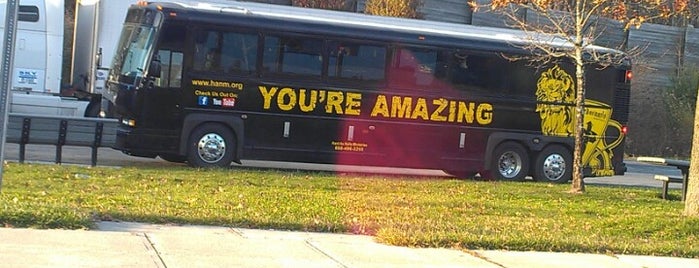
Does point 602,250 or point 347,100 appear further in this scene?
point 347,100

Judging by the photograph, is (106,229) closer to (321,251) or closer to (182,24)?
(321,251)

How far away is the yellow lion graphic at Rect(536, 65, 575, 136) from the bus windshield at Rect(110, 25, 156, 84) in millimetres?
7586

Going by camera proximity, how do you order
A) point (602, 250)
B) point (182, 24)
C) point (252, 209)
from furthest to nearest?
point (182, 24), point (252, 209), point (602, 250)

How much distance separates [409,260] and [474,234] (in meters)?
1.75

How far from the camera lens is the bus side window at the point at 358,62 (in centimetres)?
1759

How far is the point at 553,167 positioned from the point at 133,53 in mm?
8508

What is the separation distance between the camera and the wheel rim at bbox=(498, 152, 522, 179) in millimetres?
19047

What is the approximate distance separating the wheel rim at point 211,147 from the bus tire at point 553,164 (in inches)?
251

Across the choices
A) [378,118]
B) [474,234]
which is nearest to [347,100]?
[378,118]

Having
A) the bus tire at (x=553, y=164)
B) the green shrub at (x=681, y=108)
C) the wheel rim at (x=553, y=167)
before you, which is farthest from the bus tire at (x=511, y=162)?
the green shrub at (x=681, y=108)

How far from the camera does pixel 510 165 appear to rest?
19125 mm

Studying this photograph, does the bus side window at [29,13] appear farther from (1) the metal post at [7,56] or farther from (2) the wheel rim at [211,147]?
(1) the metal post at [7,56]

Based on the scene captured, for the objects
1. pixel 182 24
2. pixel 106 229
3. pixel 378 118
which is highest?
pixel 182 24

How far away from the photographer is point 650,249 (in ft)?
33.3
